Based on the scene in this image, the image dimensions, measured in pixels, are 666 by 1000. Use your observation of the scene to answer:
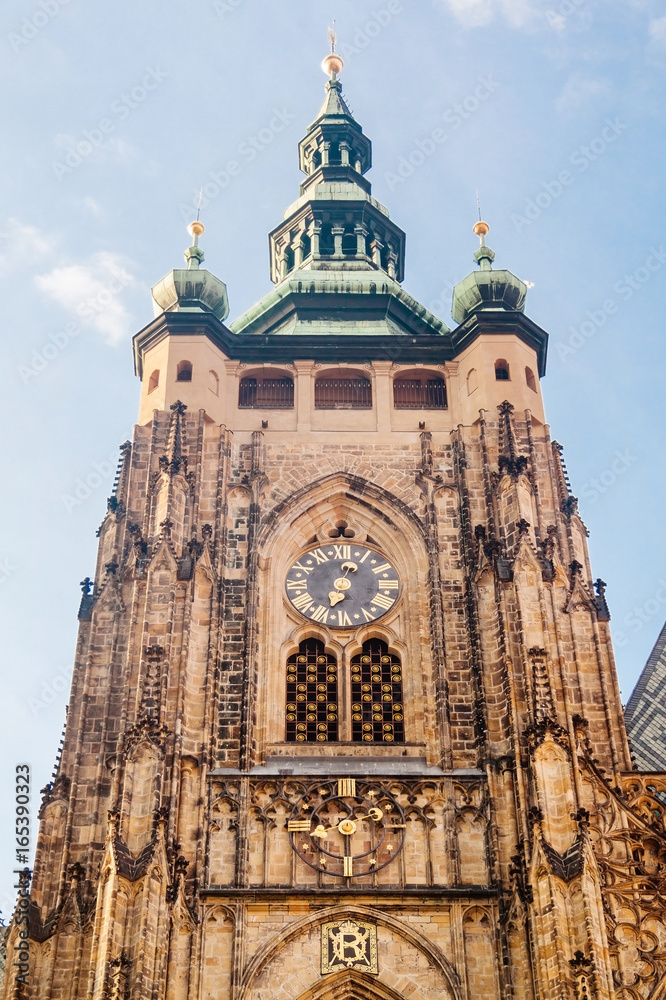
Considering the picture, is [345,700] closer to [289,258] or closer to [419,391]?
[419,391]

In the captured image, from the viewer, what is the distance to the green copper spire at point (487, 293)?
3312cm

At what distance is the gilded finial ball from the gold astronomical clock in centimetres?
2589

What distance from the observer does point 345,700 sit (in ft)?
90.8

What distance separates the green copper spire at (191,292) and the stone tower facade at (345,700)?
5 centimetres

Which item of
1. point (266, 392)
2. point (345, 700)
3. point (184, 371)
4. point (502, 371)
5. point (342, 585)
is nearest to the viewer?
point (345, 700)

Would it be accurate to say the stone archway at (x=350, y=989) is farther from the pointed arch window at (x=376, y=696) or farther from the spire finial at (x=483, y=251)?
the spire finial at (x=483, y=251)

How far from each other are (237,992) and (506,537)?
8.72 m

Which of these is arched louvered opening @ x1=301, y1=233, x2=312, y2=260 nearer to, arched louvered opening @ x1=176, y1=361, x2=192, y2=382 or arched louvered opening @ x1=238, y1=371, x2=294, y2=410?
arched louvered opening @ x1=238, y1=371, x2=294, y2=410

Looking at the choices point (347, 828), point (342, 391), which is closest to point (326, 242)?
point (342, 391)

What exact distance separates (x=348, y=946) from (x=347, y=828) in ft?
5.95

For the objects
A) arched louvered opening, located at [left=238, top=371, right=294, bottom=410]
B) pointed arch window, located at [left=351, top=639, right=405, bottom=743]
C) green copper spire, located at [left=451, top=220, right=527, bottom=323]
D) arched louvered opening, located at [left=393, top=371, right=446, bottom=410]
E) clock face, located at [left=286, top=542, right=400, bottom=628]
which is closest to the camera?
pointed arch window, located at [left=351, top=639, right=405, bottom=743]

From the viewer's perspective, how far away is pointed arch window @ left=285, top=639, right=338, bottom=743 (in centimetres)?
2730

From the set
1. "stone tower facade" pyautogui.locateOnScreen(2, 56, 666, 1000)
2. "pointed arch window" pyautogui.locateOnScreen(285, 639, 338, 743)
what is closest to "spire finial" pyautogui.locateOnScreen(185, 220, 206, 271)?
"stone tower facade" pyautogui.locateOnScreen(2, 56, 666, 1000)

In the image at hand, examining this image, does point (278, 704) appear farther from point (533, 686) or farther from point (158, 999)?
point (158, 999)
